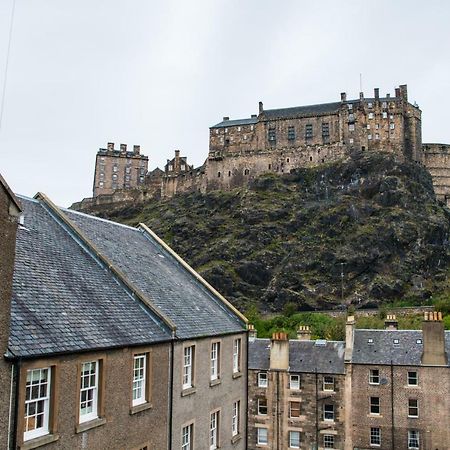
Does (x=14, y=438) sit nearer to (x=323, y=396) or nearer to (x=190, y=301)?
(x=190, y=301)

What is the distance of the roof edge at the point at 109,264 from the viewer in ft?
46.5

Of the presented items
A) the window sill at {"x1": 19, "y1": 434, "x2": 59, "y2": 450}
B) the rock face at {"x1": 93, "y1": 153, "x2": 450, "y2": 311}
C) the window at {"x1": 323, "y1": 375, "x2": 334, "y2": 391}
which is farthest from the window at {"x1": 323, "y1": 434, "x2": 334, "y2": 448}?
the rock face at {"x1": 93, "y1": 153, "x2": 450, "y2": 311}

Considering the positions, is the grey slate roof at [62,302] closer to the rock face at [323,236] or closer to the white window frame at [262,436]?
the white window frame at [262,436]

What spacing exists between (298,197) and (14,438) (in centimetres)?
7973

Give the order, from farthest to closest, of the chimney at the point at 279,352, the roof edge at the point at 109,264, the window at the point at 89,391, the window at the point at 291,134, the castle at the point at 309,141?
1. the window at the point at 291,134
2. the castle at the point at 309,141
3. the chimney at the point at 279,352
4. the roof edge at the point at 109,264
5. the window at the point at 89,391

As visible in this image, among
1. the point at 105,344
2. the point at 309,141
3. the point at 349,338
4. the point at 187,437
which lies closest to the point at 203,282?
the point at 187,437

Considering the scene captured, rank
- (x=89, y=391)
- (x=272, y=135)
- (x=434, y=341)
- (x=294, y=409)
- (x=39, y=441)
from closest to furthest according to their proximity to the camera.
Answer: (x=39, y=441) → (x=89, y=391) → (x=434, y=341) → (x=294, y=409) → (x=272, y=135)

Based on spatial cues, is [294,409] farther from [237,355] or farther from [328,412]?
[237,355]

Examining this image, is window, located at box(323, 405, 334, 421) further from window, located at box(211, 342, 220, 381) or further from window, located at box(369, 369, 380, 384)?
window, located at box(211, 342, 220, 381)

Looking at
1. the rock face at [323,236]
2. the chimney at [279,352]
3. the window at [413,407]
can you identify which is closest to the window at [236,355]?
the chimney at [279,352]

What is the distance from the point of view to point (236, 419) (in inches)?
751

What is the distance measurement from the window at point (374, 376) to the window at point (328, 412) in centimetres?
320

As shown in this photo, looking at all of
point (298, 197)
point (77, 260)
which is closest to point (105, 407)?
point (77, 260)

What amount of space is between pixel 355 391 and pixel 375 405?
1487mm
